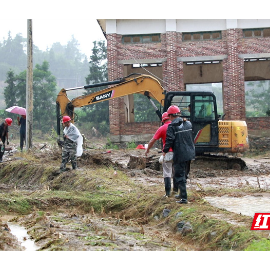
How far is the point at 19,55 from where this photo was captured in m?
105

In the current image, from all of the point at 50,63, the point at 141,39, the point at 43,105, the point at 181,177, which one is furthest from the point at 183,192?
the point at 50,63

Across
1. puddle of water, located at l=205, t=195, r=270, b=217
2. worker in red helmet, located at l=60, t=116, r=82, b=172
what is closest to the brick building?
worker in red helmet, located at l=60, t=116, r=82, b=172

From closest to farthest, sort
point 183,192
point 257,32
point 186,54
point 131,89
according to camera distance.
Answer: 1. point 183,192
2. point 131,89
3. point 257,32
4. point 186,54

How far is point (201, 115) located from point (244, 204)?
26.3 feet

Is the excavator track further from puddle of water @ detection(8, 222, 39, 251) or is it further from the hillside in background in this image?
the hillside in background

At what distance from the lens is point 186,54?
28.5 m

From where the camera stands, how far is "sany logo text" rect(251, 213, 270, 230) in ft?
23.6

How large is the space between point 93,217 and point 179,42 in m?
20.5

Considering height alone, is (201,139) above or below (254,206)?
above

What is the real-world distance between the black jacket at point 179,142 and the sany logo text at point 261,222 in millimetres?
1840

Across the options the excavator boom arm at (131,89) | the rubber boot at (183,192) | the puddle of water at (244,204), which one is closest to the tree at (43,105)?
the excavator boom arm at (131,89)

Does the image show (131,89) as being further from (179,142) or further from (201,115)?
(179,142)
